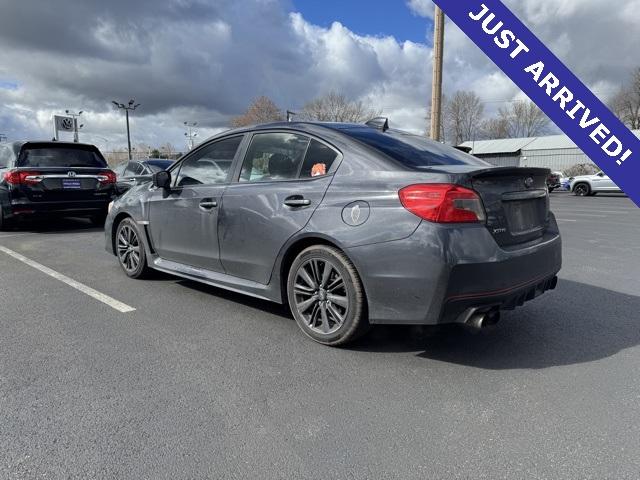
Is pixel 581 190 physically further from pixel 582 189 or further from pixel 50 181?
pixel 50 181

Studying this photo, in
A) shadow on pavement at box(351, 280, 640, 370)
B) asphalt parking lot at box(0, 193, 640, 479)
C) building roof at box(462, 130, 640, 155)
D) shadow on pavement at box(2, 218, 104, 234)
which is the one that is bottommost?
shadow on pavement at box(2, 218, 104, 234)

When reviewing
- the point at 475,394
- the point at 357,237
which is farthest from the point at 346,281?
the point at 475,394

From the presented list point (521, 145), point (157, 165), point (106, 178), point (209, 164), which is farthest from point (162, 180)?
point (521, 145)

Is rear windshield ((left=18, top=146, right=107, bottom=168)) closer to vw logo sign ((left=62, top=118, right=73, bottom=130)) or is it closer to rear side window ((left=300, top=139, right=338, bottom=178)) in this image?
rear side window ((left=300, top=139, right=338, bottom=178))

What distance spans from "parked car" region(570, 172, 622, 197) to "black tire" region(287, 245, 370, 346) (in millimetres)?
25005

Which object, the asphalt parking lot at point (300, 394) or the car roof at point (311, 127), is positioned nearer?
the asphalt parking lot at point (300, 394)

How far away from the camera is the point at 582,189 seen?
84.5 ft

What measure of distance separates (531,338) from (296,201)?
80.6 inches

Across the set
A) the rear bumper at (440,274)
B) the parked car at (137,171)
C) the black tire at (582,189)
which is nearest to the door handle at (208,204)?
the rear bumper at (440,274)

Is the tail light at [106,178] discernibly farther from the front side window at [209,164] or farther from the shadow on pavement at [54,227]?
the front side window at [209,164]

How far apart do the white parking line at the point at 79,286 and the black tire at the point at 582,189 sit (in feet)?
85.4

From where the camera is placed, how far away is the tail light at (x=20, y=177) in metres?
8.59

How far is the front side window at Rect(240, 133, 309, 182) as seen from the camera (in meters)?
3.76

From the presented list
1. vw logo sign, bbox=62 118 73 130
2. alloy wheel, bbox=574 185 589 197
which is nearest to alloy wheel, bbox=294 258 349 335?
alloy wheel, bbox=574 185 589 197
